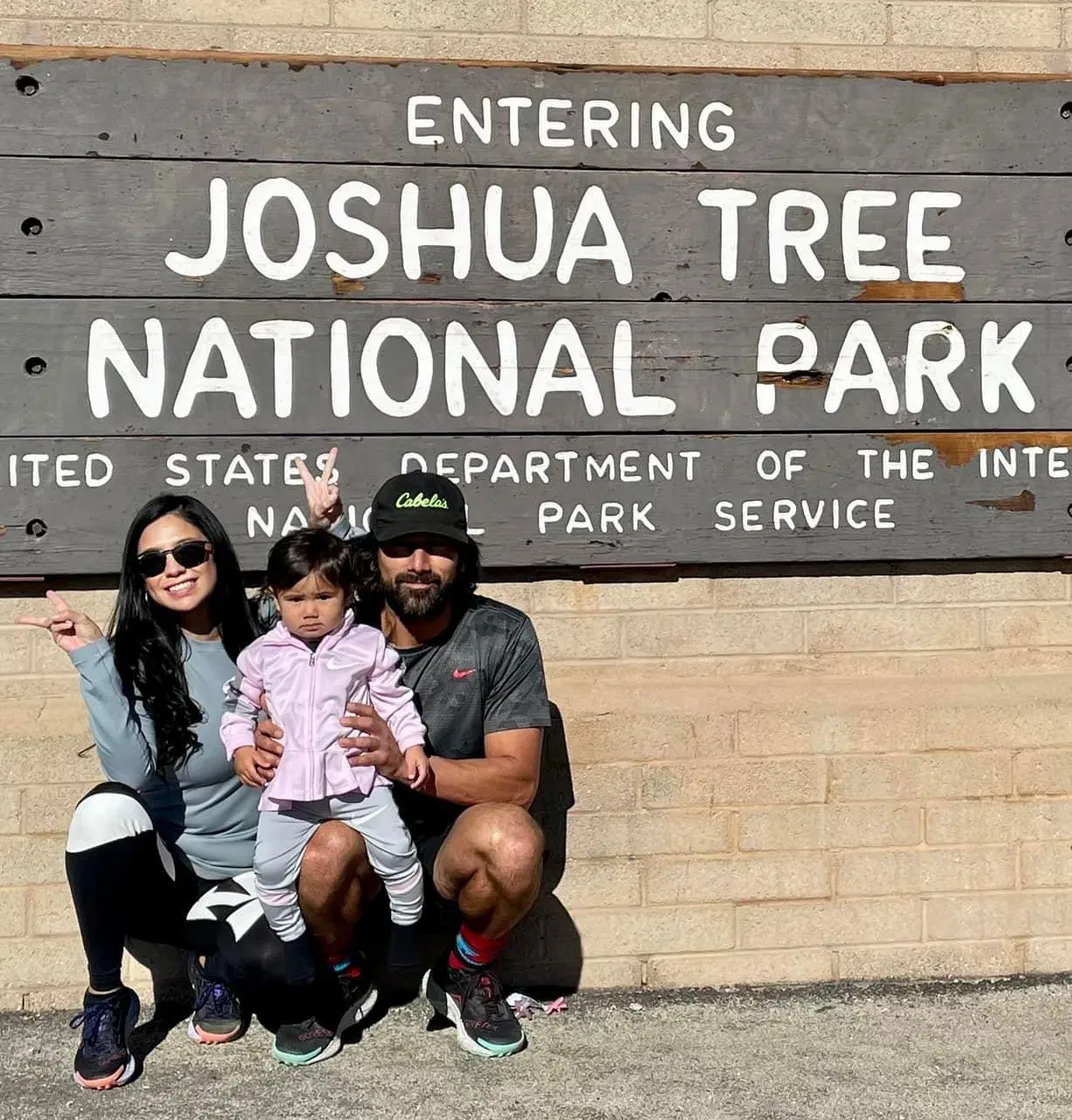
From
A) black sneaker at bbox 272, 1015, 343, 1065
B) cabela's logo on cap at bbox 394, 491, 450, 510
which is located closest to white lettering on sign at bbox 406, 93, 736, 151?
cabela's logo on cap at bbox 394, 491, 450, 510

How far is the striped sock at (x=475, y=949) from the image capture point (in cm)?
386

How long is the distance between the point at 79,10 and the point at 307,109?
749 mm

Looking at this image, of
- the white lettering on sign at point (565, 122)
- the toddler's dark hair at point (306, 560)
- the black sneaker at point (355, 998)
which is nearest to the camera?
the toddler's dark hair at point (306, 560)

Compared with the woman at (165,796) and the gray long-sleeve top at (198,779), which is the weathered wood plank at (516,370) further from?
the gray long-sleeve top at (198,779)

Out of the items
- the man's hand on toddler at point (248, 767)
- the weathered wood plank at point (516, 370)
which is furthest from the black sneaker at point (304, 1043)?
the weathered wood plank at point (516, 370)

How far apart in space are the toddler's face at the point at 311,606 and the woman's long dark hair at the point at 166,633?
333 millimetres

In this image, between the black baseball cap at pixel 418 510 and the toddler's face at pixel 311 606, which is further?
the black baseball cap at pixel 418 510

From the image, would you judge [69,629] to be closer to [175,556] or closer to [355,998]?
[175,556]

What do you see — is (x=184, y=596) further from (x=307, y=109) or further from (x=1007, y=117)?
(x=1007, y=117)

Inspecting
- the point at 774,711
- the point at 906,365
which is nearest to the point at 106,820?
the point at 774,711

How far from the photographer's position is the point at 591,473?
438 centimetres

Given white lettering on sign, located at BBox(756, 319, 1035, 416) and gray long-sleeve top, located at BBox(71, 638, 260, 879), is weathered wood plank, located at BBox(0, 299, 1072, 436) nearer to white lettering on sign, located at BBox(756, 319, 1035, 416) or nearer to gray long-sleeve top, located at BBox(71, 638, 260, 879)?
white lettering on sign, located at BBox(756, 319, 1035, 416)

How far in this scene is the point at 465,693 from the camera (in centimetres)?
397

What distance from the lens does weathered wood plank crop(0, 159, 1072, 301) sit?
4211 mm
